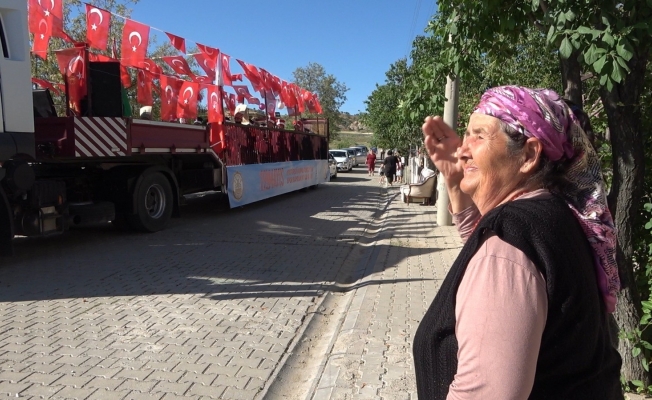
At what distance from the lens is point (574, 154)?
1565 mm

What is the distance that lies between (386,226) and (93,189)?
20.1ft

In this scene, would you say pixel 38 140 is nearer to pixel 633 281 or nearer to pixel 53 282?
pixel 53 282

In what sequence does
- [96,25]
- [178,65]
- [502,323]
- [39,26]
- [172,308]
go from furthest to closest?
[178,65] → [96,25] → [39,26] → [172,308] → [502,323]

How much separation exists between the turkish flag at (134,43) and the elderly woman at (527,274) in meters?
9.69

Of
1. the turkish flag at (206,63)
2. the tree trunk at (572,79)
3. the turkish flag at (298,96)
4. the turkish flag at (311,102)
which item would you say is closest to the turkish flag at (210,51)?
the turkish flag at (206,63)

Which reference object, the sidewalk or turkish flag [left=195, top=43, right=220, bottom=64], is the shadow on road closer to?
the sidewalk

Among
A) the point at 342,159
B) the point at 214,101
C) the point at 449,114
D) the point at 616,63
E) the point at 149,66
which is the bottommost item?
the point at 342,159

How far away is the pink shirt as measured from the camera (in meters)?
1.31

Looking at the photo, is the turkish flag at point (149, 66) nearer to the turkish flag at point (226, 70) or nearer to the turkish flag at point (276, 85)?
the turkish flag at point (226, 70)

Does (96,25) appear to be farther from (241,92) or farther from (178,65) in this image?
(241,92)

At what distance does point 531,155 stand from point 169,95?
12.3 meters

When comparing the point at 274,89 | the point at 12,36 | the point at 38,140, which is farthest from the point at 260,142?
the point at 12,36

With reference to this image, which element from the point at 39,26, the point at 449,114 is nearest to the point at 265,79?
the point at 449,114

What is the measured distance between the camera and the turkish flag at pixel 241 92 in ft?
49.3
